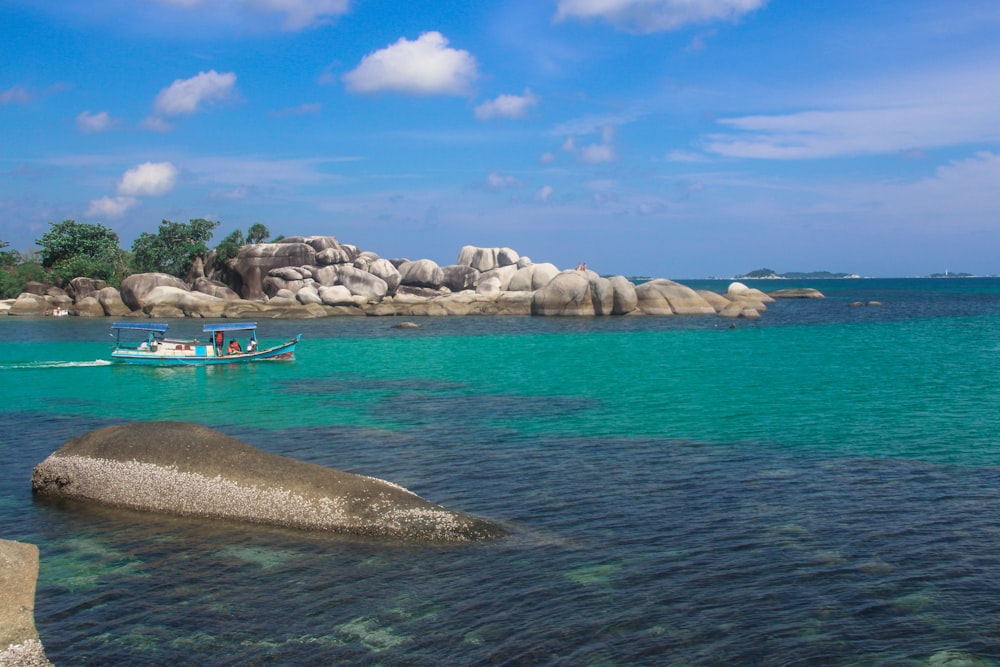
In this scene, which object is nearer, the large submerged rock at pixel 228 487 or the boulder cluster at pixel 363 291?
the large submerged rock at pixel 228 487

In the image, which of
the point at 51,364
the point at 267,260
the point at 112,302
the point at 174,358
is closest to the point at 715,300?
the point at 267,260

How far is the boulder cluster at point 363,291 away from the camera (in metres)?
68.9

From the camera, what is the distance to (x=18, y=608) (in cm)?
821

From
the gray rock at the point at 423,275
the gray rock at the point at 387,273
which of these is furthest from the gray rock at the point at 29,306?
the gray rock at the point at 423,275

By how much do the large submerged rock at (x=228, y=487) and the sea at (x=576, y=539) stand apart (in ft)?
0.89

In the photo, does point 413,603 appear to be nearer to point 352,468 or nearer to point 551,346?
point 352,468

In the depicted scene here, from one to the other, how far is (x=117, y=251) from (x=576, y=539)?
84.3 meters

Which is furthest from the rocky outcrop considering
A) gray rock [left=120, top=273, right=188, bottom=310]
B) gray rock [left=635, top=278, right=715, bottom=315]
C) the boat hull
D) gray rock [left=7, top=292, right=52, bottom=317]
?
gray rock [left=7, top=292, right=52, bottom=317]

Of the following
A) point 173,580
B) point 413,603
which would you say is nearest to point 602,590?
point 413,603

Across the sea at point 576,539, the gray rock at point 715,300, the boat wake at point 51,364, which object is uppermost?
the gray rock at point 715,300

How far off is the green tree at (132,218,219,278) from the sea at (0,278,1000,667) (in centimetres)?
5774

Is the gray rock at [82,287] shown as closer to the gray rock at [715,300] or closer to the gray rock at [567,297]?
the gray rock at [567,297]

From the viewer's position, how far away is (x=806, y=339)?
48.3m

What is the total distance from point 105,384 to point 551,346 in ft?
74.2
